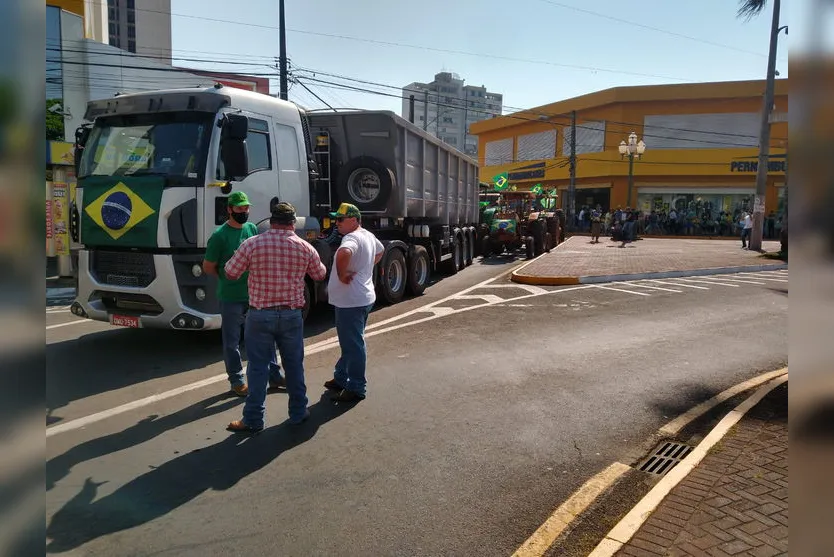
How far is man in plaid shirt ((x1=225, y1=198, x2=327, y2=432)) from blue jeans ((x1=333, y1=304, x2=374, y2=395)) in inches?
27.8

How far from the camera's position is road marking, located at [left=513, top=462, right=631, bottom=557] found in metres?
3.23

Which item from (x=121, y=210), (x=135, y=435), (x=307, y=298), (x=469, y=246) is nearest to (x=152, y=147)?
(x=121, y=210)

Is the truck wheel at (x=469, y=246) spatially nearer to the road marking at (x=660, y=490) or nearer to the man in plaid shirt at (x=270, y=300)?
the road marking at (x=660, y=490)

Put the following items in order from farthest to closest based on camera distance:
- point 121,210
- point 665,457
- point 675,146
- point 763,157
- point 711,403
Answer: point 675,146 < point 763,157 < point 121,210 < point 711,403 < point 665,457

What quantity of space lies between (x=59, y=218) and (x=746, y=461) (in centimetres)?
1379

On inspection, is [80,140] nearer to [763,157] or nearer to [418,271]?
[418,271]

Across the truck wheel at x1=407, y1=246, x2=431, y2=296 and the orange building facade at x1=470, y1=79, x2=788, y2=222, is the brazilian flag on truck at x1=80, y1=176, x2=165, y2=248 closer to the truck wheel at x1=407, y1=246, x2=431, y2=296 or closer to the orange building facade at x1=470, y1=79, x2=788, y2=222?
the truck wheel at x1=407, y1=246, x2=431, y2=296

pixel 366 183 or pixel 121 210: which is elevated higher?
pixel 366 183

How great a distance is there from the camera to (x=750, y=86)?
39562 millimetres

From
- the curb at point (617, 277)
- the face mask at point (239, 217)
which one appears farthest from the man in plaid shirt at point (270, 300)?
the curb at point (617, 277)

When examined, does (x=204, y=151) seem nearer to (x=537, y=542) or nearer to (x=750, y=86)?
(x=537, y=542)

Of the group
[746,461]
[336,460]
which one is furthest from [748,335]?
[336,460]

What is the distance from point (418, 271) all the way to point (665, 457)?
7.97 m

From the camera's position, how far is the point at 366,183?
411 inches
